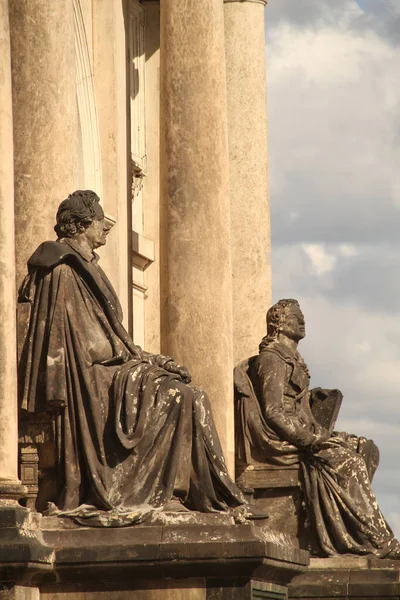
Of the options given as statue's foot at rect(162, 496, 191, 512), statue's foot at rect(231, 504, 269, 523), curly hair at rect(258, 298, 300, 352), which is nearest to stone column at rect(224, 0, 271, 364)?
curly hair at rect(258, 298, 300, 352)

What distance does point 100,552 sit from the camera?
15289 mm

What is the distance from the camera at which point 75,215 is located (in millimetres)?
16516

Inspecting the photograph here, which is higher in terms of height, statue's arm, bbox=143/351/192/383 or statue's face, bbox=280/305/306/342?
statue's face, bbox=280/305/306/342

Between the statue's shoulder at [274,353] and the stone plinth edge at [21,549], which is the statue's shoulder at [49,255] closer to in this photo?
the stone plinth edge at [21,549]

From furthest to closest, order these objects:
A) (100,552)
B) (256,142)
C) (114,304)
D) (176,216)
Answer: (256,142) → (176,216) → (114,304) → (100,552)

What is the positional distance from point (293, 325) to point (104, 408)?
309 inches

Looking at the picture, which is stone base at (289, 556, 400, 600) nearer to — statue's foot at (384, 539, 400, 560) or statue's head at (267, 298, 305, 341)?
statue's foot at (384, 539, 400, 560)

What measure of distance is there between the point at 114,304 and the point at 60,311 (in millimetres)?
579

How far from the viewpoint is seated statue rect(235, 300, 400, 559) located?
22.7m

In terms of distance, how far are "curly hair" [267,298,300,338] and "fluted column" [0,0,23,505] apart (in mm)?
7960

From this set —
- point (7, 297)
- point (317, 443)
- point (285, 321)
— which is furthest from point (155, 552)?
point (285, 321)

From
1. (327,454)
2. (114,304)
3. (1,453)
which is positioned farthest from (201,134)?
(1,453)

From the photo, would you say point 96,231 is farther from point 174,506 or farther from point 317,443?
point 317,443

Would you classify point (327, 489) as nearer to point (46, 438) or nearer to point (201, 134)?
point (201, 134)
